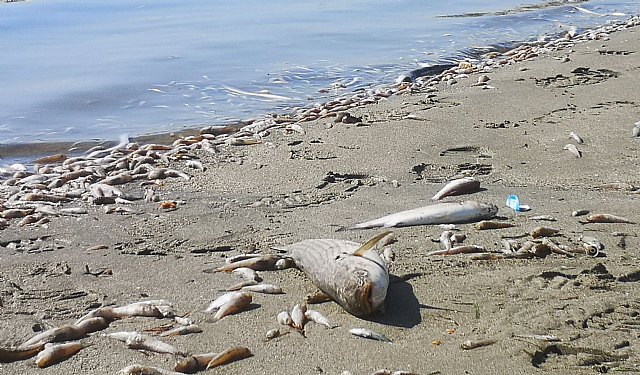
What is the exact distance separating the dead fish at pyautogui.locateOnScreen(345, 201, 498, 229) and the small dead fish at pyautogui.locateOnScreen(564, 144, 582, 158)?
1805 millimetres

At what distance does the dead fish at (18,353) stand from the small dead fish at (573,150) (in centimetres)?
441

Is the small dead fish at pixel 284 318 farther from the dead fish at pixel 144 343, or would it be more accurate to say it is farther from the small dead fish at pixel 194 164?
the small dead fish at pixel 194 164

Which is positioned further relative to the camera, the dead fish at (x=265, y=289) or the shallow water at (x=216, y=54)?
the shallow water at (x=216, y=54)

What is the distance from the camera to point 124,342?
3213mm

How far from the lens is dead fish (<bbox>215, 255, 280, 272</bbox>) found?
3.97 meters

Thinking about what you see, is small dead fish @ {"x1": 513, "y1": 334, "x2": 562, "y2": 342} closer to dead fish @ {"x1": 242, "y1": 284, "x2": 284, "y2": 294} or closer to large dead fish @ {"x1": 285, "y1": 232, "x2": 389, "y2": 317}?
large dead fish @ {"x1": 285, "y1": 232, "x2": 389, "y2": 317}

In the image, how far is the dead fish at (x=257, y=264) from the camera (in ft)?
13.0

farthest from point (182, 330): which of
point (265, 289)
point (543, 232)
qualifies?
point (543, 232)

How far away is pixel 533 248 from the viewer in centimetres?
385

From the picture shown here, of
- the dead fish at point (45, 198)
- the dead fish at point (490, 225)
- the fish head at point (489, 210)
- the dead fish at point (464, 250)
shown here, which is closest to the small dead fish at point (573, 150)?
the fish head at point (489, 210)

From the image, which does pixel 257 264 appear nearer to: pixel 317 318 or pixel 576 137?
pixel 317 318

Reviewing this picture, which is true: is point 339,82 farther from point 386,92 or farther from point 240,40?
point 240,40

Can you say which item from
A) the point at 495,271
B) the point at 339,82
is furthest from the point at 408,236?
the point at 339,82

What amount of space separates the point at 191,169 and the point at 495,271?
355 cm
